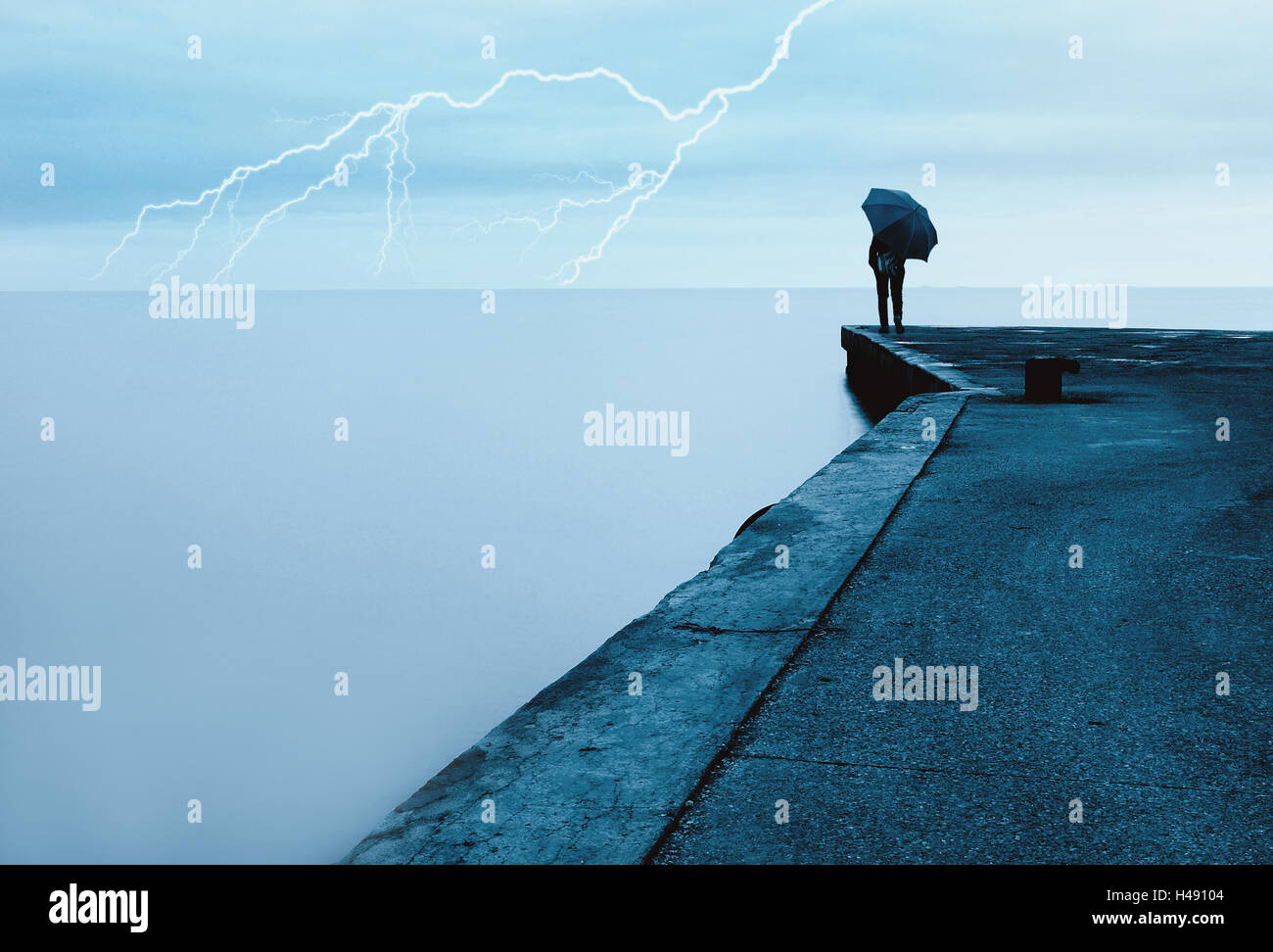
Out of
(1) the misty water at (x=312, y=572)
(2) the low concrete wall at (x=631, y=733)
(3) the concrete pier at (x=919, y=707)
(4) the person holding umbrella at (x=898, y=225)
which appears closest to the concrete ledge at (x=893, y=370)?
(1) the misty water at (x=312, y=572)

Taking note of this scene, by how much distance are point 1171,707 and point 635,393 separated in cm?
2914

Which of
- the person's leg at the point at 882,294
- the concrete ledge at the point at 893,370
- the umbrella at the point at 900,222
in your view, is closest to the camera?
the concrete ledge at the point at 893,370

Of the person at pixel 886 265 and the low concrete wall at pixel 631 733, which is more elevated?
the person at pixel 886 265

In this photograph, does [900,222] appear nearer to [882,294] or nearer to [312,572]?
[882,294]

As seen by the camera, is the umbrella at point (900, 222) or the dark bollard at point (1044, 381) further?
the umbrella at point (900, 222)

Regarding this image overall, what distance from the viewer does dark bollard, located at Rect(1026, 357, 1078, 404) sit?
9.88 metres

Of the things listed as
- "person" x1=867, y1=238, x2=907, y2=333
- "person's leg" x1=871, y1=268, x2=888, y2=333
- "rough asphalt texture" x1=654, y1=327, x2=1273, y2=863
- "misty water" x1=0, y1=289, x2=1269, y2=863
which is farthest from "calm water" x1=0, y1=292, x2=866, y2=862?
"rough asphalt texture" x1=654, y1=327, x2=1273, y2=863

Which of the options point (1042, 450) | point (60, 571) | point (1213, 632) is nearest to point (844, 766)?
point (1213, 632)

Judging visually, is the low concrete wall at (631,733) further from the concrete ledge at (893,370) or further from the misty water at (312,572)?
the concrete ledge at (893,370)

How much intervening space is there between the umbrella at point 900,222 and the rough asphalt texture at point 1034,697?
12.0m

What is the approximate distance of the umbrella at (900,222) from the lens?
1752 centimetres

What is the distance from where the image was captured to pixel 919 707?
292 cm

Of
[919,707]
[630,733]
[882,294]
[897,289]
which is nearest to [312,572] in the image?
[630,733]
